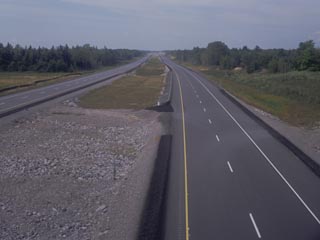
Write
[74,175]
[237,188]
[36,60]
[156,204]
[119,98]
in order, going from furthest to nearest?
[36,60]
[119,98]
[74,175]
[237,188]
[156,204]

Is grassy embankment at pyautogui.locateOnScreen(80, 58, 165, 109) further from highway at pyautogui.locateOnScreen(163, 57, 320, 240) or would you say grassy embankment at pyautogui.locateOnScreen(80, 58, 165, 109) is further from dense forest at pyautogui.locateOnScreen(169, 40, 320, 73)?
dense forest at pyautogui.locateOnScreen(169, 40, 320, 73)

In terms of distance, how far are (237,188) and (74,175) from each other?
8.09 metres

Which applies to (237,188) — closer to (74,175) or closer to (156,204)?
(156,204)

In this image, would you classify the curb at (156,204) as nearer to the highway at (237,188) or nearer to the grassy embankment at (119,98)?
the highway at (237,188)

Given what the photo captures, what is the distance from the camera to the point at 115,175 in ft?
75.0

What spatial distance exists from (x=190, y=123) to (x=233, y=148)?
8.42 m

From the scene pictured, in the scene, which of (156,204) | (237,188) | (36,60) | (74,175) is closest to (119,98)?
(74,175)

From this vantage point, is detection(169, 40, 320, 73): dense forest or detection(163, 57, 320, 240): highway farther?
detection(169, 40, 320, 73): dense forest

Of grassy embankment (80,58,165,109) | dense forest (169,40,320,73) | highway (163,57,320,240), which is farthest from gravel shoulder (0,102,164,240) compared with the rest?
dense forest (169,40,320,73)

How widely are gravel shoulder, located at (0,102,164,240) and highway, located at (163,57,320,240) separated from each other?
159 cm

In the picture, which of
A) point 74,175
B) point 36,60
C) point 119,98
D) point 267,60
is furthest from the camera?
point 267,60

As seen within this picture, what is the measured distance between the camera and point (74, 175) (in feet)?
74.7

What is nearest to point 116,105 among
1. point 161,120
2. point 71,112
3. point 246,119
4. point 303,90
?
point 71,112

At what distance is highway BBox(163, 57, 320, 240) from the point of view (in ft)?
49.8
